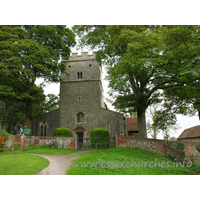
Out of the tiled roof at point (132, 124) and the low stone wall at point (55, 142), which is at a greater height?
the tiled roof at point (132, 124)

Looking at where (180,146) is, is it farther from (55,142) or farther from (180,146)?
(55,142)

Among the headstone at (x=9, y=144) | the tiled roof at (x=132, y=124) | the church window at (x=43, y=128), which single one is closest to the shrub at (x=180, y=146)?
the headstone at (x=9, y=144)

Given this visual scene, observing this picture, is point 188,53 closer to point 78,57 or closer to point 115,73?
point 115,73

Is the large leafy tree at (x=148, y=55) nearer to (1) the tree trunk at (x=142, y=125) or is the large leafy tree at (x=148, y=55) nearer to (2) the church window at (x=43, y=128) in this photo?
(1) the tree trunk at (x=142, y=125)

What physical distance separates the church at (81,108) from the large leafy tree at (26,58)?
4.70m

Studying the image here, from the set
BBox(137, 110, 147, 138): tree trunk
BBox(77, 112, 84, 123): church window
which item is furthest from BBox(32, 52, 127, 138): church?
BBox(137, 110, 147, 138): tree trunk

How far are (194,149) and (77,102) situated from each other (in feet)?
53.4

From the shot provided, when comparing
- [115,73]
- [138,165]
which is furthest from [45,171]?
[115,73]

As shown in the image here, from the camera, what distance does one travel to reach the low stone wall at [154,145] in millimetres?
9705

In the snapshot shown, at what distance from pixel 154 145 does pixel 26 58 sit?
15.1 m

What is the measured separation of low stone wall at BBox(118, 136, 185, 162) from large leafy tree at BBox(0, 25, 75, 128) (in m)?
10.8

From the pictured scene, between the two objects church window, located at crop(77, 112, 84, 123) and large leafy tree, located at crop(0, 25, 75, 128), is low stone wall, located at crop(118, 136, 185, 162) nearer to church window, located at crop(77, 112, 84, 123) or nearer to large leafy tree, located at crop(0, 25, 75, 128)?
church window, located at crop(77, 112, 84, 123)

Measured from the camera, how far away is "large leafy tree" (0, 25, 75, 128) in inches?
630

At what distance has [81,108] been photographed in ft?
78.2
